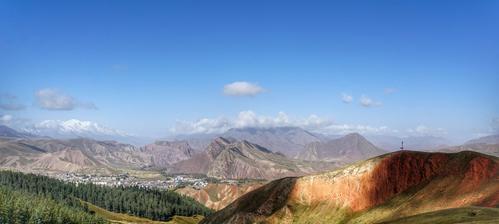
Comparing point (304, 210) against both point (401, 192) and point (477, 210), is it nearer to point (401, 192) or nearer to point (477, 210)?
point (401, 192)

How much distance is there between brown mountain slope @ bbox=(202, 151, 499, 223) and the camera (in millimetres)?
139375

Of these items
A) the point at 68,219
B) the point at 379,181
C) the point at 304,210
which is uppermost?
the point at 379,181

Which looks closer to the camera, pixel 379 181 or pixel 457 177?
pixel 457 177

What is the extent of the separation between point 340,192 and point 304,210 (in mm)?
15468

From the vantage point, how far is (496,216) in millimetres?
83250

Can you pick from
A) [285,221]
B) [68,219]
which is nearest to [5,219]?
[68,219]

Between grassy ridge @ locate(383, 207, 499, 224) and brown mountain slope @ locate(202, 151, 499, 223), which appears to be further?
brown mountain slope @ locate(202, 151, 499, 223)

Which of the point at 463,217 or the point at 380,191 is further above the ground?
the point at 463,217

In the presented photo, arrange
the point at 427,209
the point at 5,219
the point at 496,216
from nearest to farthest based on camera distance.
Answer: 1. the point at 496,216
2. the point at 427,209
3. the point at 5,219

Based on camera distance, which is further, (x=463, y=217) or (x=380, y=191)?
(x=380, y=191)

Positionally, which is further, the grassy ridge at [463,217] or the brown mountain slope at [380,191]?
the brown mountain slope at [380,191]

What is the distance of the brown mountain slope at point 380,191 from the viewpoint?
139375 mm

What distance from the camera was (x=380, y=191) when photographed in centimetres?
16600

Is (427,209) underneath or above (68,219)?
above
